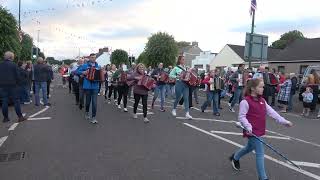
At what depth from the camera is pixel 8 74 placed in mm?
12828

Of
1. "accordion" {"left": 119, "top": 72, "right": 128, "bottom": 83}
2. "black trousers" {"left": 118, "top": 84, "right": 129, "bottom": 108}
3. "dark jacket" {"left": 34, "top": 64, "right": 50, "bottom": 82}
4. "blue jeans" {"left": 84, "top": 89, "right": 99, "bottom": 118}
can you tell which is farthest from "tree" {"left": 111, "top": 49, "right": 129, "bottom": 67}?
"blue jeans" {"left": 84, "top": 89, "right": 99, "bottom": 118}

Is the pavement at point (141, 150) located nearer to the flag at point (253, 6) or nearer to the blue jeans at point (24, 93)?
the blue jeans at point (24, 93)

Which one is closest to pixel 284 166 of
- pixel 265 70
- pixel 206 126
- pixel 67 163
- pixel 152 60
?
pixel 67 163

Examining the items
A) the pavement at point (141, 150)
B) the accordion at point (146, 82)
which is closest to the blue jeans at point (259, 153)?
the pavement at point (141, 150)

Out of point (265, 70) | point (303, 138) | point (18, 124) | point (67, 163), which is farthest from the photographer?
point (265, 70)

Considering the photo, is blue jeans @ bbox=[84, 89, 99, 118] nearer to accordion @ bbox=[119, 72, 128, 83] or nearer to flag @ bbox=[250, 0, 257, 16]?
accordion @ bbox=[119, 72, 128, 83]

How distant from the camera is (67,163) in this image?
8.04 meters

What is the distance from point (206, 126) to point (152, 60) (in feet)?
215

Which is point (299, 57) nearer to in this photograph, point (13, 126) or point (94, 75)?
point (94, 75)

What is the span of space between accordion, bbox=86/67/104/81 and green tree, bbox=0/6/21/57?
1543cm

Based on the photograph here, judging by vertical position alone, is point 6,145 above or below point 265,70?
below

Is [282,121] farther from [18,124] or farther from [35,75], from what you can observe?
[35,75]

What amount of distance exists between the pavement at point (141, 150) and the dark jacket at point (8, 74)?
43.6 inches

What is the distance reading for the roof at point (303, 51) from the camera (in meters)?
49.3
